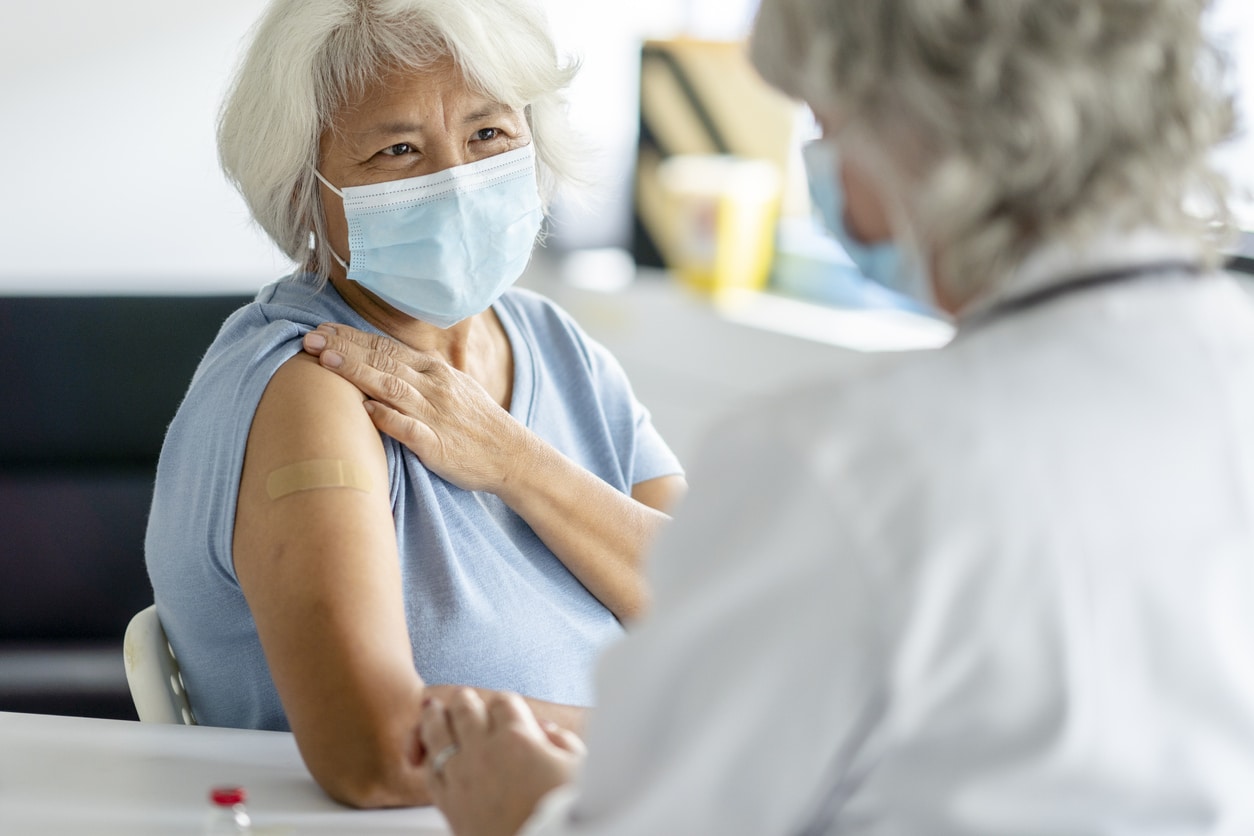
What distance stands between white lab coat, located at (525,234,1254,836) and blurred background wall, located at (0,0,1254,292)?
2954 millimetres

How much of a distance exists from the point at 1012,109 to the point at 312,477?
86 cm

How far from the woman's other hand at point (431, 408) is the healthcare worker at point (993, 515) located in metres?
0.75

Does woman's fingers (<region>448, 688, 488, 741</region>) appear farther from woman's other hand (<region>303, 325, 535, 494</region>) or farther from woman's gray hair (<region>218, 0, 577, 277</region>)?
woman's gray hair (<region>218, 0, 577, 277</region>)

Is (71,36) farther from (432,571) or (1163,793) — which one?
(1163,793)

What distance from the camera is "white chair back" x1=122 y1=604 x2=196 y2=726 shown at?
153cm

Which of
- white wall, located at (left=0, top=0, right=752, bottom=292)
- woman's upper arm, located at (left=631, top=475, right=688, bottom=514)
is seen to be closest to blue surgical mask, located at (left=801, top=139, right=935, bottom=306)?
woman's upper arm, located at (left=631, top=475, right=688, bottom=514)

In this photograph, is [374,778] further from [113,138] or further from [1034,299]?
[113,138]

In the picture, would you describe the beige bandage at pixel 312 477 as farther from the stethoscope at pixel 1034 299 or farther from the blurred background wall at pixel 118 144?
the blurred background wall at pixel 118 144

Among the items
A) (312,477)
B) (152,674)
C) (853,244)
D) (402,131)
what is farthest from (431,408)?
(853,244)

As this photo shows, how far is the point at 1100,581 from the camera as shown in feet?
2.31

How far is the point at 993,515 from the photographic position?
689 mm

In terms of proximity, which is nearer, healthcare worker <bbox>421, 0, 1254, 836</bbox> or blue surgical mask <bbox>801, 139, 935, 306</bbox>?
healthcare worker <bbox>421, 0, 1254, 836</bbox>

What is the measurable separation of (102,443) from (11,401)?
21cm

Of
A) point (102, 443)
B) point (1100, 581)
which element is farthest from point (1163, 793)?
point (102, 443)
